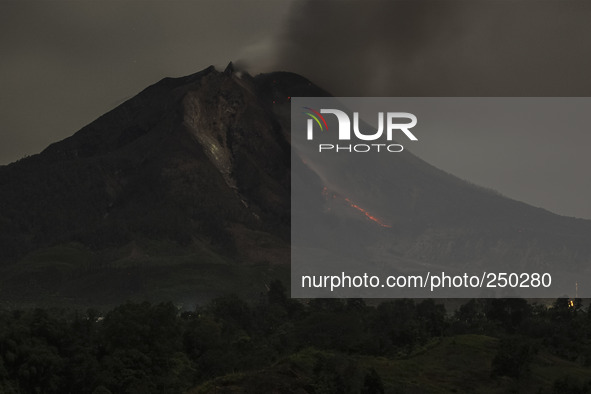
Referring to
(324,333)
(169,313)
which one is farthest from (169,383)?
(324,333)

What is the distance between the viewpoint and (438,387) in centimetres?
12769

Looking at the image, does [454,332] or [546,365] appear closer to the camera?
[546,365]

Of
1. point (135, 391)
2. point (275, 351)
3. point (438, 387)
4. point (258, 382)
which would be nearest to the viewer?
point (258, 382)

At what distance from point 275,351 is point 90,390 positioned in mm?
36639

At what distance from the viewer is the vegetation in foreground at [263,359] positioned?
112m

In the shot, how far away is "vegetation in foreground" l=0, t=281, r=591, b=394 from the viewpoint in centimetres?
11188

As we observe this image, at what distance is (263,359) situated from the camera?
139750 millimetres

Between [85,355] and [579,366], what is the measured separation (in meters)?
77.4

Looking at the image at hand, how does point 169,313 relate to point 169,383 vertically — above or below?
above

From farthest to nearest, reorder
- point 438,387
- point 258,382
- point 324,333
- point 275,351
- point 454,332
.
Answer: point 454,332, point 324,333, point 275,351, point 438,387, point 258,382

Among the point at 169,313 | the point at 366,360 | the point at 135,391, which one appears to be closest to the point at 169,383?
the point at 135,391

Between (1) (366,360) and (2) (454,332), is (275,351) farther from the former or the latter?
(2) (454,332)

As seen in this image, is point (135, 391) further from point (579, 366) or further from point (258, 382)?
point (579, 366)

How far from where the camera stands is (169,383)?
120 m
